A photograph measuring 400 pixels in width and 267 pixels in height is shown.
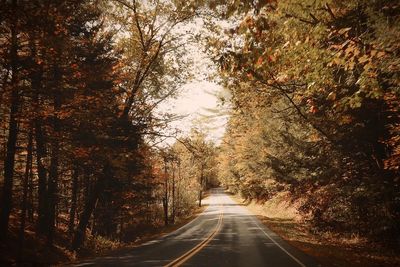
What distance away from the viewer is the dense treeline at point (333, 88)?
19.3 ft

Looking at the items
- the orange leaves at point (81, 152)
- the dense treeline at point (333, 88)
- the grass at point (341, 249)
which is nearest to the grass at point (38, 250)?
the orange leaves at point (81, 152)

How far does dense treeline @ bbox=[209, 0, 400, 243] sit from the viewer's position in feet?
19.3

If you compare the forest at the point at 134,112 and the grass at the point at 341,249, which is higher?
the forest at the point at 134,112

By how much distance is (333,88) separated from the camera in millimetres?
9258

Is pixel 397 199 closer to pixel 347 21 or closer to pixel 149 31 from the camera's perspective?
pixel 347 21

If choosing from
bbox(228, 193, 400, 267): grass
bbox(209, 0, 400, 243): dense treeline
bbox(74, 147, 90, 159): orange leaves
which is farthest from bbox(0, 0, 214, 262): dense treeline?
bbox(228, 193, 400, 267): grass

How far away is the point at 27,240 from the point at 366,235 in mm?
16611

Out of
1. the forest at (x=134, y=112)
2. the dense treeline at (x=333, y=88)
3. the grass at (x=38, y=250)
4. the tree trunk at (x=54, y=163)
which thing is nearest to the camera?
the dense treeline at (x=333, y=88)

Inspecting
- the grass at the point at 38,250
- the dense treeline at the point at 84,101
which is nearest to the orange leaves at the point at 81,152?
the dense treeline at the point at 84,101

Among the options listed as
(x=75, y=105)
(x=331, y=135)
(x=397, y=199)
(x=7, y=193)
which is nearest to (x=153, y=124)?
(x=75, y=105)

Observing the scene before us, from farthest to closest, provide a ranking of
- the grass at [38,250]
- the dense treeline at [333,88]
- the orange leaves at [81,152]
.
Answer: the orange leaves at [81,152], the grass at [38,250], the dense treeline at [333,88]

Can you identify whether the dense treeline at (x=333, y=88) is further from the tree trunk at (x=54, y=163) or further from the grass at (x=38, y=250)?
the grass at (x=38, y=250)

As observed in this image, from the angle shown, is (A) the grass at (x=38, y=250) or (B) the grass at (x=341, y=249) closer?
(B) the grass at (x=341, y=249)

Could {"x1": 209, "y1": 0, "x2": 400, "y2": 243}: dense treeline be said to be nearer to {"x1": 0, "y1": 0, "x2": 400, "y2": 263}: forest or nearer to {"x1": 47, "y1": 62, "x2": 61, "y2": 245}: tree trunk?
{"x1": 0, "y1": 0, "x2": 400, "y2": 263}: forest
